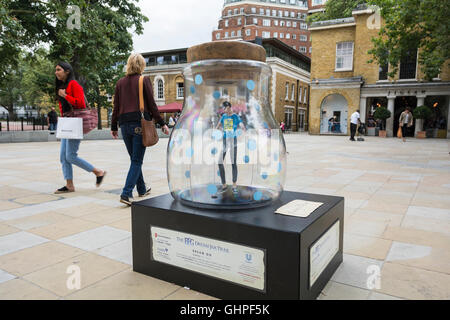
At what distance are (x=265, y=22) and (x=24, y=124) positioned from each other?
78.9 metres

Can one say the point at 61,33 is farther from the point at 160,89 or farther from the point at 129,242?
the point at 160,89

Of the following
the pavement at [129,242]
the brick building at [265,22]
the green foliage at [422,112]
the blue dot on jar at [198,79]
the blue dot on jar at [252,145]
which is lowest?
the pavement at [129,242]

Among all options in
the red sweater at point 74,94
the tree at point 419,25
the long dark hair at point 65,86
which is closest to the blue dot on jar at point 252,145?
the red sweater at point 74,94

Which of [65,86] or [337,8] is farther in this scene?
[337,8]

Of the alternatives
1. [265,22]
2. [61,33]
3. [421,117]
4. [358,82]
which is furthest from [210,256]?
[265,22]

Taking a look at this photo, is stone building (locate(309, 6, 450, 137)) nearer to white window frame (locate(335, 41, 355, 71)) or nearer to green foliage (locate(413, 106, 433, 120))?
white window frame (locate(335, 41, 355, 71))

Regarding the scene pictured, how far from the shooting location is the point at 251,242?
72.2 inches

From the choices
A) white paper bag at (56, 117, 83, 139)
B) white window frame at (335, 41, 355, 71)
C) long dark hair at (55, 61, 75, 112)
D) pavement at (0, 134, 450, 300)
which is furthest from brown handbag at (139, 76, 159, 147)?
white window frame at (335, 41, 355, 71)

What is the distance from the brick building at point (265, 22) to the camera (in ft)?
273

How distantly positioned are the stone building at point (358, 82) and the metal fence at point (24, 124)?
20.6m

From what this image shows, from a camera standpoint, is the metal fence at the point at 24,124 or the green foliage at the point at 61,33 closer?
the green foliage at the point at 61,33

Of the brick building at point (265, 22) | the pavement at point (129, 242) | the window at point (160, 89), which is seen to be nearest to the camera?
the pavement at point (129, 242)

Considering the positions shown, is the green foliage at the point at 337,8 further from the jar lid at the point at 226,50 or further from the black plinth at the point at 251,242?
the black plinth at the point at 251,242

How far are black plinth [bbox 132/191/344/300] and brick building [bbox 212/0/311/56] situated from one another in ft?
275
